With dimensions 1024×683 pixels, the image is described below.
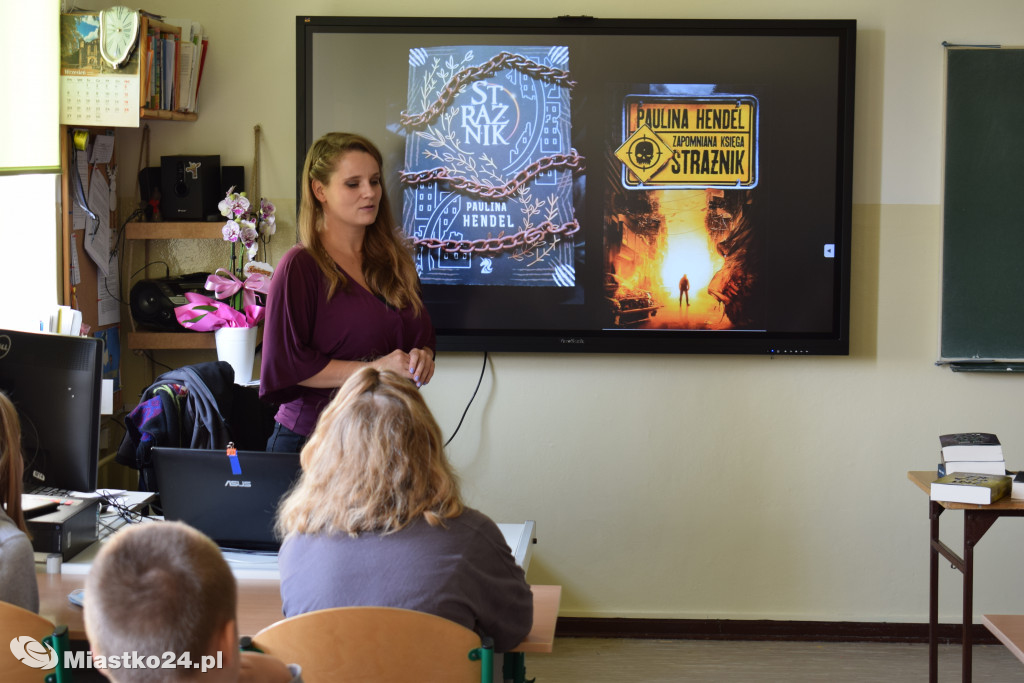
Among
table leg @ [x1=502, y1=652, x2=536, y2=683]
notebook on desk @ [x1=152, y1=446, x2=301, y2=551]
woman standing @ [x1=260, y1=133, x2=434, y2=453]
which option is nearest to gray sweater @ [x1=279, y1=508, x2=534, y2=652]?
table leg @ [x1=502, y1=652, x2=536, y2=683]

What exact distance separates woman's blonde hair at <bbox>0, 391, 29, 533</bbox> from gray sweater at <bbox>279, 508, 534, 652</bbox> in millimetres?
557

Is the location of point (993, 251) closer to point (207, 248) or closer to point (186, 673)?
point (207, 248)

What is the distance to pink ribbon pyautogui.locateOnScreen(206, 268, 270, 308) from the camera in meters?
3.38

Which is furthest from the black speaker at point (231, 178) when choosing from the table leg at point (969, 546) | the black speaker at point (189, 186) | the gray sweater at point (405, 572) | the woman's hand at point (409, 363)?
the table leg at point (969, 546)

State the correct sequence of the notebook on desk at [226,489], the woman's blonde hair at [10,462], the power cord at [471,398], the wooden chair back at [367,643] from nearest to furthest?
the wooden chair back at [367,643]
the woman's blonde hair at [10,462]
the notebook on desk at [226,489]
the power cord at [471,398]

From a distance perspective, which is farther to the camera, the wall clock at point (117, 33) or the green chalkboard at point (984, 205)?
the green chalkboard at point (984, 205)

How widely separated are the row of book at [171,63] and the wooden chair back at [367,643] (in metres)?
2.23

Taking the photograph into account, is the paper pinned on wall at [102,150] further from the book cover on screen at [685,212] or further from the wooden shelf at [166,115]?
the book cover on screen at [685,212]

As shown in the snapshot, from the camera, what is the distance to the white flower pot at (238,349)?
3338 mm

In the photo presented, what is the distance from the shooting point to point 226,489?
6.41 feet

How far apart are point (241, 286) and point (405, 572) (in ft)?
6.77

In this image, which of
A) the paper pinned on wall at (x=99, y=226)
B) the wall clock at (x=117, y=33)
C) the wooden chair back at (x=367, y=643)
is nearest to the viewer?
the wooden chair back at (x=367, y=643)

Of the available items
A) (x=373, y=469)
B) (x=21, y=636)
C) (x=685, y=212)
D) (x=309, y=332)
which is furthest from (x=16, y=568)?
(x=685, y=212)

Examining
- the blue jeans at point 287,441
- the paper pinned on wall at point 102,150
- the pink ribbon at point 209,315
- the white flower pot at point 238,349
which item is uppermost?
the paper pinned on wall at point 102,150
